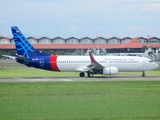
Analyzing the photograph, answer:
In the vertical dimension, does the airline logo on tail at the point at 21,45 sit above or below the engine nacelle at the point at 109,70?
above

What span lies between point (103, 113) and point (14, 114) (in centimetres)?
412

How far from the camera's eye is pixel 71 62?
51156 millimetres

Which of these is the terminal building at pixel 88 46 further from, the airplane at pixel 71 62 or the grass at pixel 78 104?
the grass at pixel 78 104

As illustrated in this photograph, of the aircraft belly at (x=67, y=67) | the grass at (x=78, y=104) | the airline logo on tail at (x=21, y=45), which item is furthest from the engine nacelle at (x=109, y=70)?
the grass at (x=78, y=104)

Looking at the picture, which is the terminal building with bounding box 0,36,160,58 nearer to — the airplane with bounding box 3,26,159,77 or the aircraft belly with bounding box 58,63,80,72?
the airplane with bounding box 3,26,159,77

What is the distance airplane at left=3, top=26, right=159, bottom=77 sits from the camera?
50.1 meters

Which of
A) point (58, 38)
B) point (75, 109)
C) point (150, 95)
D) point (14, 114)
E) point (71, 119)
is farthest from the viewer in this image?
point (58, 38)

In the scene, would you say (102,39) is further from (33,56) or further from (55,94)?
(55,94)

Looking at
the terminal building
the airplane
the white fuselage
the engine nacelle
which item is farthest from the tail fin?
the terminal building

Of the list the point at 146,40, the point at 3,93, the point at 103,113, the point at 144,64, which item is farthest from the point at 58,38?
the point at 103,113

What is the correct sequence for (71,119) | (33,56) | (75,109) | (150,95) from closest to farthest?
(71,119), (75,109), (150,95), (33,56)

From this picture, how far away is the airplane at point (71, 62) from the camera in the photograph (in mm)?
50125

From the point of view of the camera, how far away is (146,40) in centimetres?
16712

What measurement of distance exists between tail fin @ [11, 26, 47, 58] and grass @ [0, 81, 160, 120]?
17907 millimetres
